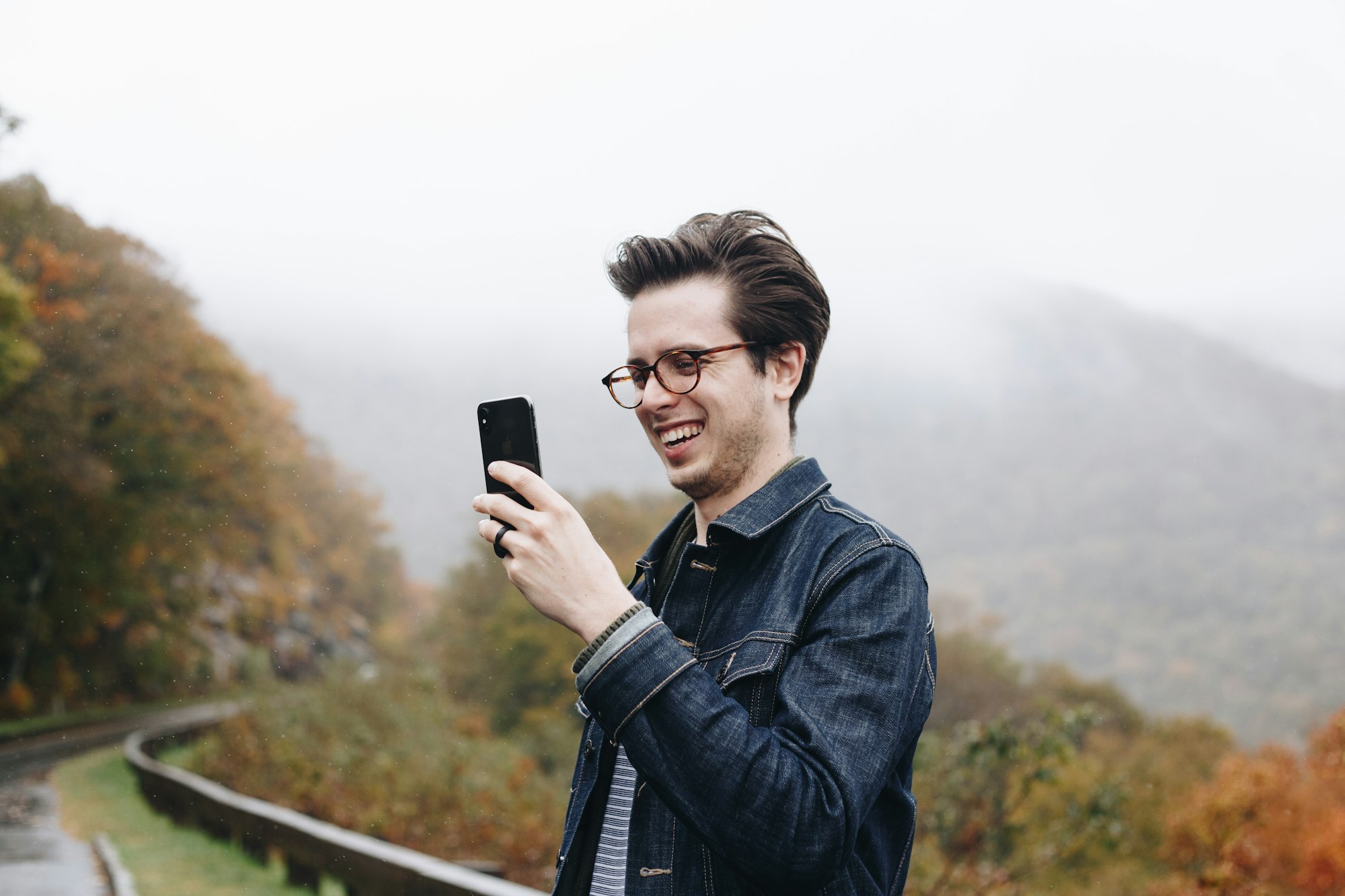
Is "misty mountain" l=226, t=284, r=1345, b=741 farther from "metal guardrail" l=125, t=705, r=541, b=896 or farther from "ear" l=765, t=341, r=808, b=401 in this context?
"metal guardrail" l=125, t=705, r=541, b=896

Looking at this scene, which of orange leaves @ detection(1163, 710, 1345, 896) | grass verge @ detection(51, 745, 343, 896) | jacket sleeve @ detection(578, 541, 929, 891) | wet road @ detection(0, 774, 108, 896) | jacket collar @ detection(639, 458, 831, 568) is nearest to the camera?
jacket sleeve @ detection(578, 541, 929, 891)

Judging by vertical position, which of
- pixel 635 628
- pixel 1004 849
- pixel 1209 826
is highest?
pixel 635 628

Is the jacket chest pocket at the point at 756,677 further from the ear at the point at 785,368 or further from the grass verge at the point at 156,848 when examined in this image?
the grass verge at the point at 156,848

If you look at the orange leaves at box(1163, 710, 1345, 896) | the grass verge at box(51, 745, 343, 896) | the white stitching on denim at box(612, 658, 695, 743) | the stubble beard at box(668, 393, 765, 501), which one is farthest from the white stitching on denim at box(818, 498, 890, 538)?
the orange leaves at box(1163, 710, 1345, 896)

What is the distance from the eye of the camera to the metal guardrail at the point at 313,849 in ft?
15.3

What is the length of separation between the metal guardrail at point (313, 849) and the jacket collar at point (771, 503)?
305 cm

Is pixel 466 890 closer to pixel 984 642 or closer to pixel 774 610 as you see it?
pixel 774 610

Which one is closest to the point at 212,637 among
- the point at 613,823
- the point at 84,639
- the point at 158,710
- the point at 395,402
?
the point at 158,710

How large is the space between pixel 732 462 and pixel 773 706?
0.40 meters

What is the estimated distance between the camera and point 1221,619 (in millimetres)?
79188

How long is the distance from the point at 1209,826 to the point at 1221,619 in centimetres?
7443

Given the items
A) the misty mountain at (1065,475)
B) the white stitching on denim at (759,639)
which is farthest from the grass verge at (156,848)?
the misty mountain at (1065,475)

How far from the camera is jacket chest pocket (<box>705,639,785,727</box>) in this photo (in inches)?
53.0

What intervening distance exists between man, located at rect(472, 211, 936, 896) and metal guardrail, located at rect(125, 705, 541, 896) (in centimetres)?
291
